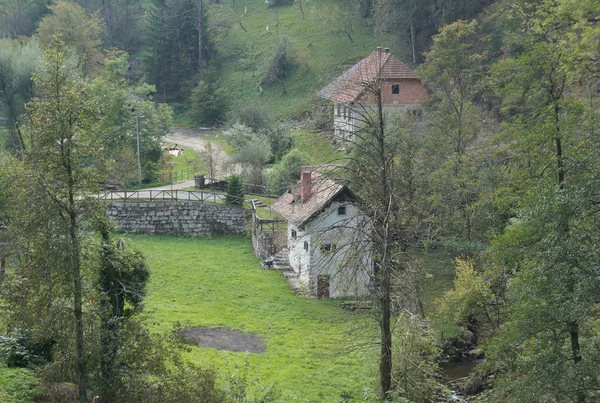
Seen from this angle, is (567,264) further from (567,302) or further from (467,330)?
(467,330)

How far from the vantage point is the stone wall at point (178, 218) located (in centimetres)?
4050

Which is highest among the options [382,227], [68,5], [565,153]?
[68,5]

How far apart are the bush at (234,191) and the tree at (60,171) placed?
88.3 feet

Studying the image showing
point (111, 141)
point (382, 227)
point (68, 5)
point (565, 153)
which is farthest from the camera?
point (68, 5)

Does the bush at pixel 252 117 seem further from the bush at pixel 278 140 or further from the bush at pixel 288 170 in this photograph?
the bush at pixel 288 170

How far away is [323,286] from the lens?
3159cm

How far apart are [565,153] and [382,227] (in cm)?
650

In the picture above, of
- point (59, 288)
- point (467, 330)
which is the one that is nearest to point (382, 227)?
point (59, 288)

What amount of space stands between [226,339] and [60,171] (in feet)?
45.5

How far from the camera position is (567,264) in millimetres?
13734

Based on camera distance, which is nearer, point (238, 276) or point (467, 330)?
point (467, 330)

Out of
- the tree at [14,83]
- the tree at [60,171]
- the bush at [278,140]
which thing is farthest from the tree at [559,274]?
the tree at [14,83]

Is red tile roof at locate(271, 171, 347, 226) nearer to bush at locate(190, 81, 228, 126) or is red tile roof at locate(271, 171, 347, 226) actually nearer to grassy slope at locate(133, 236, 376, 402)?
grassy slope at locate(133, 236, 376, 402)

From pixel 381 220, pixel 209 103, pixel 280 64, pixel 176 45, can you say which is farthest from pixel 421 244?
pixel 176 45
